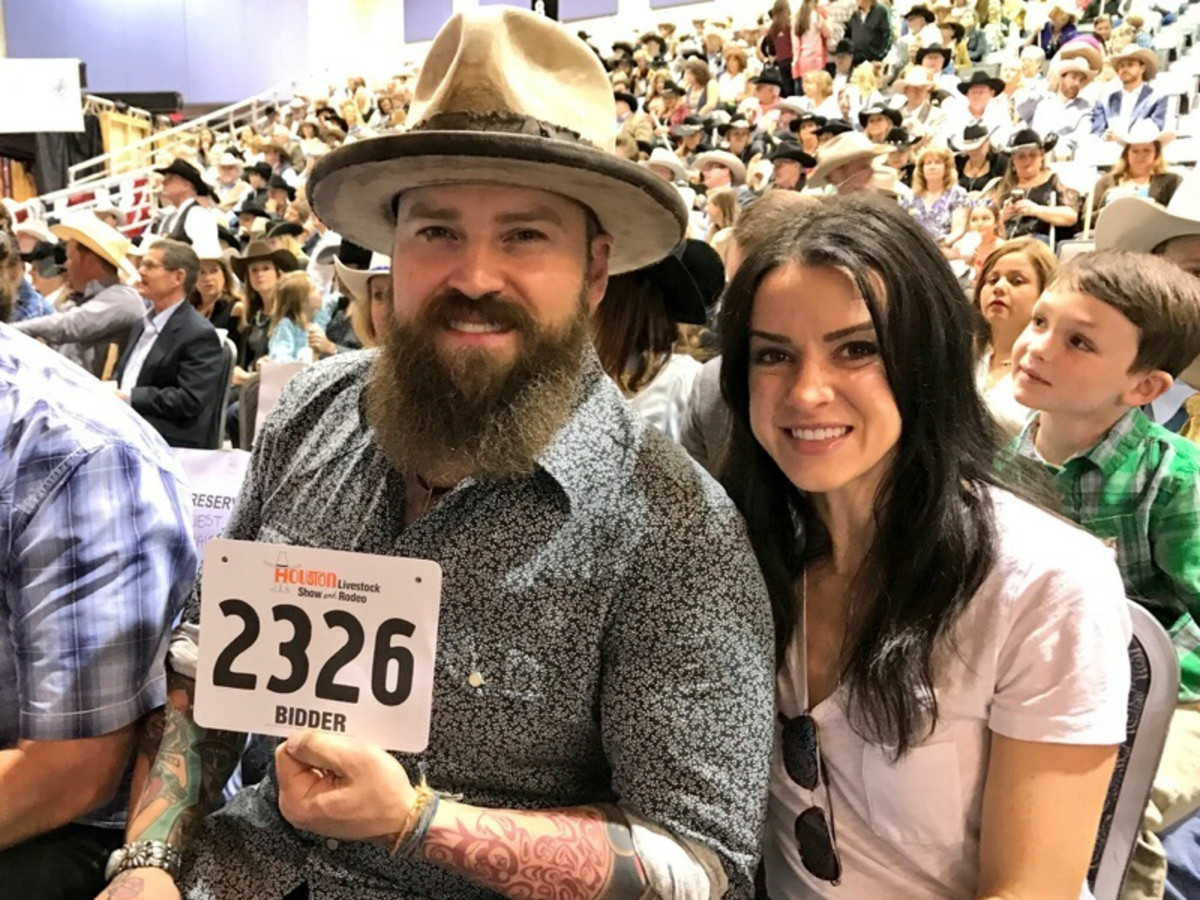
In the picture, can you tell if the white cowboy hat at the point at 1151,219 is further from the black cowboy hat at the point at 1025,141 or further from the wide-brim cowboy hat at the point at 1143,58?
the wide-brim cowboy hat at the point at 1143,58

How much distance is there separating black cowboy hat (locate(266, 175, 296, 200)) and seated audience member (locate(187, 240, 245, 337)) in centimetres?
544

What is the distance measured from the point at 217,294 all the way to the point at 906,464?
22.3 feet

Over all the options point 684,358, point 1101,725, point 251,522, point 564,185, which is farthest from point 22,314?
point 1101,725

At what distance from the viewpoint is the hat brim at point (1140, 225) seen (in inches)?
111

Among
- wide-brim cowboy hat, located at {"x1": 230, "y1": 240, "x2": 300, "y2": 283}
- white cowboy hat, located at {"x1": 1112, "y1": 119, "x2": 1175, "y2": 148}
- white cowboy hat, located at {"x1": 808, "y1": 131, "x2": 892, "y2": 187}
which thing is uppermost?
white cowboy hat, located at {"x1": 1112, "y1": 119, "x2": 1175, "y2": 148}

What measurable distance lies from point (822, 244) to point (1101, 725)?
2.29 feet

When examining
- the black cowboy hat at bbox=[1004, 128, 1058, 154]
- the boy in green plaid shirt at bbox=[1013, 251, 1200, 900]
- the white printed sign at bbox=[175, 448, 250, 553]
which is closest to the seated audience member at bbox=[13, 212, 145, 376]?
the white printed sign at bbox=[175, 448, 250, 553]

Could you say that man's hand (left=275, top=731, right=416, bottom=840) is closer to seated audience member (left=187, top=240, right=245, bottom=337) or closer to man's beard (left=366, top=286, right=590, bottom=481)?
man's beard (left=366, top=286, right=590, bottom=481)

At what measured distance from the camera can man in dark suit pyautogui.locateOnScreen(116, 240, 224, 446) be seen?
4.91 m

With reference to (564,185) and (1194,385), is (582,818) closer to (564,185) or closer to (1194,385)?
(564,185)

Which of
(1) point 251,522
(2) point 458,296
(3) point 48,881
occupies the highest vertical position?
(2) point 458,296

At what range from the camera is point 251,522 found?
1665mm

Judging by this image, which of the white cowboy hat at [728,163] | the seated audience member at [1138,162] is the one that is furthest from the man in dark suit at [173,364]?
the white cowboy hat at [728,163]

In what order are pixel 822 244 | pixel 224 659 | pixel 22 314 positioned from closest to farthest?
pixel 224 659, pixel 822 244, pixel 22 314
